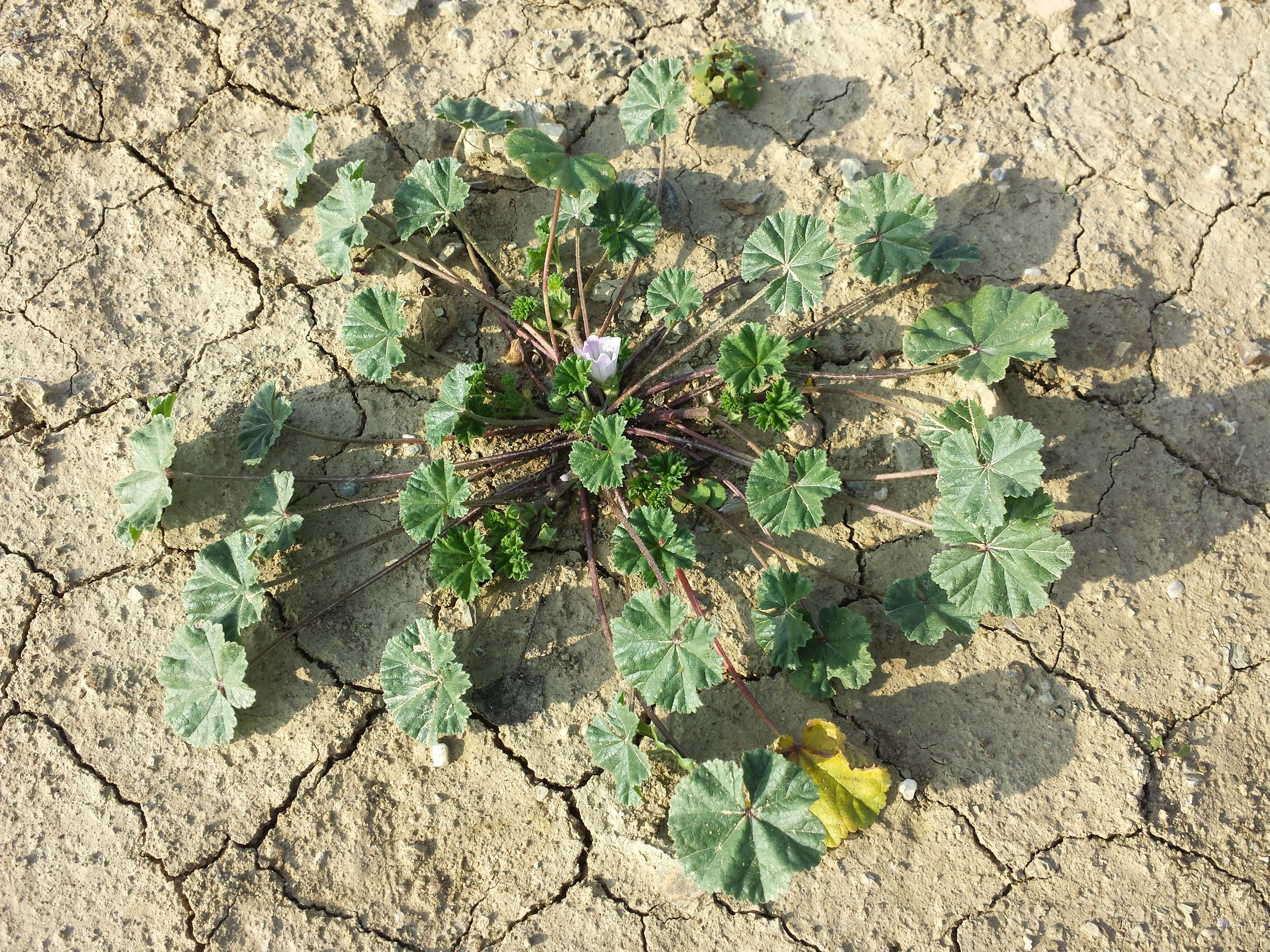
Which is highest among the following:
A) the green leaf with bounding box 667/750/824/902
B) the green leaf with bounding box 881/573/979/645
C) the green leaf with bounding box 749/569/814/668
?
the green leaf with bounding box 749/569/814/668

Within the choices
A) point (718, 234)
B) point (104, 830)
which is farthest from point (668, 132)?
point (104, 830)

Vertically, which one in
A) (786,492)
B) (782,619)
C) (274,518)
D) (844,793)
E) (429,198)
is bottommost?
(844,793)

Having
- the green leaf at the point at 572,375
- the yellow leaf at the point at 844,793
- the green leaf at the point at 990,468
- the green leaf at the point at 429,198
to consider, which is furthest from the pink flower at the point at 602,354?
the yellow leaf at the point at 844,793

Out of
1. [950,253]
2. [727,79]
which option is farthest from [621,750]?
[727,79]

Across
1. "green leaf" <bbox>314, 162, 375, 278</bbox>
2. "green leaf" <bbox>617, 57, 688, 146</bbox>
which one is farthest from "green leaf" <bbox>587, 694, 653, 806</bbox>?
"green leaf" <bbox>617, 57, 688, 146</bbox>

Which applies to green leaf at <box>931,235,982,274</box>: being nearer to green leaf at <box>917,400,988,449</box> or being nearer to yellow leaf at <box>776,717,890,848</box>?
green leaf at <box>917,400,988,449</box>

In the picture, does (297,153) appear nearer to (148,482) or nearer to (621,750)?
(148,482)

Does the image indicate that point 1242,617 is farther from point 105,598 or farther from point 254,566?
point 105,598
